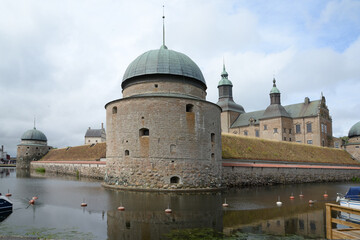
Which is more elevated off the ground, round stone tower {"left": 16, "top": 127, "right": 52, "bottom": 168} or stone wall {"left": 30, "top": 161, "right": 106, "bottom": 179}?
round stone tower {"left": 16, "top": 127, "right": 52, "bottom": 168}

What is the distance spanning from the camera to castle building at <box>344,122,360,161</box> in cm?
4303

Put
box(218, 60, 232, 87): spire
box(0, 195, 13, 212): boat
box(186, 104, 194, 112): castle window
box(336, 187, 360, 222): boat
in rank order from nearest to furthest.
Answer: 1. box(336, 187, 360, 222): boat
2. box(0, 195, 13, 212): boat
3. box(186, 104, 194, 112): castle window
4. box(218, 60, 232, 87): spire

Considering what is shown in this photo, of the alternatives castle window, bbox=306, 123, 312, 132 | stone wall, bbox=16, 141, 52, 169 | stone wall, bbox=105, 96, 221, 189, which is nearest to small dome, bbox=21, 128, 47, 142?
stone wall, bbox=16, 141, 52, 169

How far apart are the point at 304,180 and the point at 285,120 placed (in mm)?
20377

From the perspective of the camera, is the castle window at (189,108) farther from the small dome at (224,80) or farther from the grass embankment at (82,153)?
the small dome at (224,80)

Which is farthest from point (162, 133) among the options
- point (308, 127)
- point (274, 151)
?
point (308, 127)

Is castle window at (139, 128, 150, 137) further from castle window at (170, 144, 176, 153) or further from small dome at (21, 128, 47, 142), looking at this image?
small dome at (21, 128, 47, 142)

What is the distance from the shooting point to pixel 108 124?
20.1 metres

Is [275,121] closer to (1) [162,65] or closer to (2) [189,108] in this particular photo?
(2) [189,108]

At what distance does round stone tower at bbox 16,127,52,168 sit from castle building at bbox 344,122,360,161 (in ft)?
174

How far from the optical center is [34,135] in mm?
51938

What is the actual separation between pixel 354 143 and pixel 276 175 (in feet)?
85.0

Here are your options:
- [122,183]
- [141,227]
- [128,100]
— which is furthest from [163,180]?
[141,227]

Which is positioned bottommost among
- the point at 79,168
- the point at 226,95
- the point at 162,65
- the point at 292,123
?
the point at 79,168
